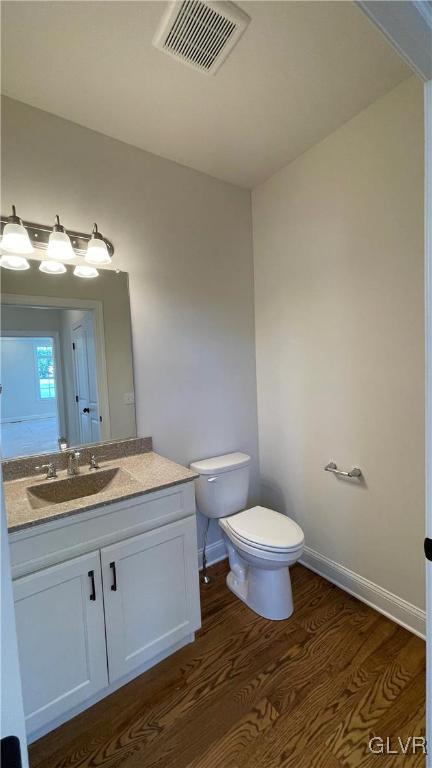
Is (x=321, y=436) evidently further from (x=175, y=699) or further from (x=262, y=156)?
(x=262, y=156)

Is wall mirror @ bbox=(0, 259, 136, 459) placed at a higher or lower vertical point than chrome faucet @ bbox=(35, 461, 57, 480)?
higher

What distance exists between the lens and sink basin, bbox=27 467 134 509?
57.6 inches

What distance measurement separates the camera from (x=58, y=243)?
1546 millimetres

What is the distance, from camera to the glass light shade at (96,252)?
1.63m

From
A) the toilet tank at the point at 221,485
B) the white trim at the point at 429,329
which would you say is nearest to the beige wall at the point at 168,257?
the toilet tank at the point at 221,485

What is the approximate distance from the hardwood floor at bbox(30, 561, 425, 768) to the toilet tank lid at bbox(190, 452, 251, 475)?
779mm

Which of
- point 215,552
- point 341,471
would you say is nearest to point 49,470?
point 215,552

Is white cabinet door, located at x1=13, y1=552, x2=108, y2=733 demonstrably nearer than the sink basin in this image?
Yes

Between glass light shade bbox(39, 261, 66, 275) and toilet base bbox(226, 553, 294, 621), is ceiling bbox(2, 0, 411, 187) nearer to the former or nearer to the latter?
glass light shade bbox(39, 261, 66, 275)

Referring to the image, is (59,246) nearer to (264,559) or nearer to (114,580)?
(114,580)

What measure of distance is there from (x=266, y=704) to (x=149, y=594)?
0.63 metres

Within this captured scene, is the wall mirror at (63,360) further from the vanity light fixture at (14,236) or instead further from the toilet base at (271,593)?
the toilet base at (271,593)

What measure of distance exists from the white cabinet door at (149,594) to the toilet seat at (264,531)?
0.97ft

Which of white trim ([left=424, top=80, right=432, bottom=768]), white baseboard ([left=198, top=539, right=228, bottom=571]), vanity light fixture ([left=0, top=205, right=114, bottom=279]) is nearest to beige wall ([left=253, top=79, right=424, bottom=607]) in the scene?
white baseboard ([left=198, top=539, right=228, bottom=571])
